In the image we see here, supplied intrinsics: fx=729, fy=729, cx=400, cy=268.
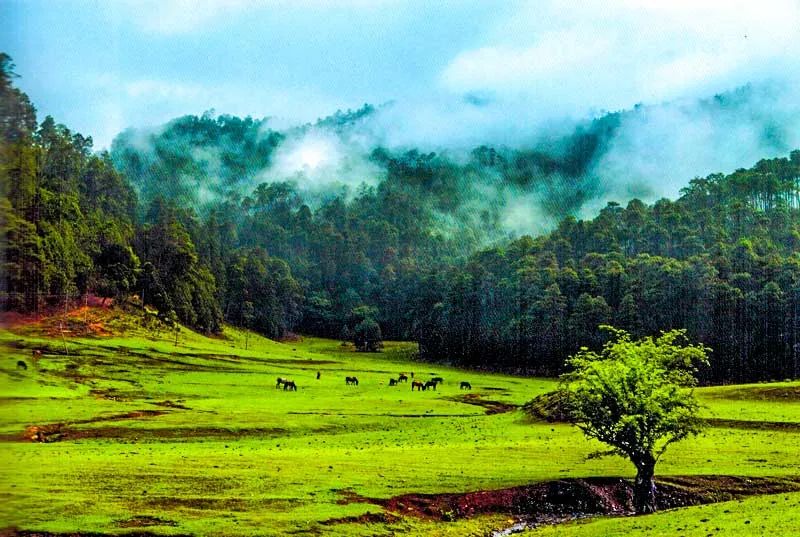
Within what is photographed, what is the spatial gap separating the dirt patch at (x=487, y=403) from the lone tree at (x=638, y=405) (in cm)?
3834

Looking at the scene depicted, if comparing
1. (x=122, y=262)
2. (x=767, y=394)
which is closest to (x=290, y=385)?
(x=767, y=394)

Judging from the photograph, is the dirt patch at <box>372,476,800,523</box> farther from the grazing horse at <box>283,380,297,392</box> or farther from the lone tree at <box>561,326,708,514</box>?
the grazing horse at <box>283,380,297,392</box>

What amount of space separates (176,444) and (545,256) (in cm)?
14429

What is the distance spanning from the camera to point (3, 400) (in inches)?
195

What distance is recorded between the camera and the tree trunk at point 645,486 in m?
32.5

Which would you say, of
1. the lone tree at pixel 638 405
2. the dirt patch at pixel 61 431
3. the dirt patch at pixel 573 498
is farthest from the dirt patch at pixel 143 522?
the dirt patch at pixel 61 431

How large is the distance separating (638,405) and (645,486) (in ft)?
12.1

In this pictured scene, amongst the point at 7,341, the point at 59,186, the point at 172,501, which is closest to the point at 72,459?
the point at 172,501

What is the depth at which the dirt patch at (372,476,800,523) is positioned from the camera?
31.2 m

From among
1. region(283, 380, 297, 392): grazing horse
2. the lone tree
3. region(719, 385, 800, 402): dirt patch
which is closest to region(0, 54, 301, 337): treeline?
region(283, 380, 297, 392): grazing horse

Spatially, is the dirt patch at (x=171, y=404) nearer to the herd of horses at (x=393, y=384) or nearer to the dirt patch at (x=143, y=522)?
the herd of horses at (x=393, y=384)

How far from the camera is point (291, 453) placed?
41.4m

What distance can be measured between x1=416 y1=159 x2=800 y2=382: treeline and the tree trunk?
100076 millimetres

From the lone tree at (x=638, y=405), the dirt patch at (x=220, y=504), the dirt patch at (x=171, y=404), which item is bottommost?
the dirt patch at (x=171, y=404)
